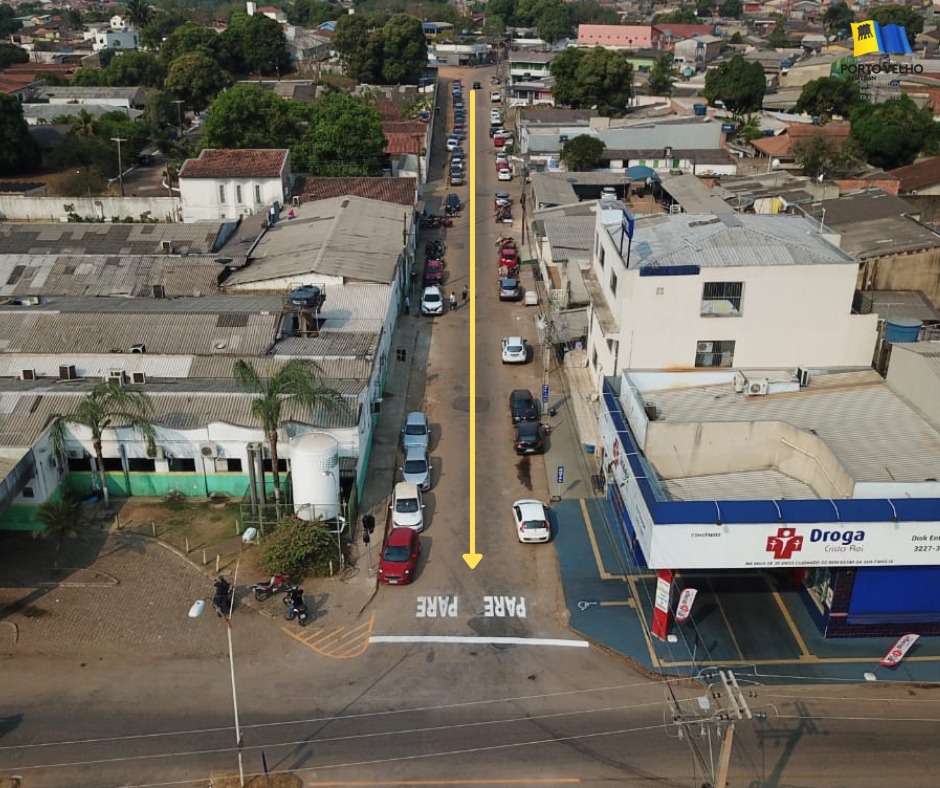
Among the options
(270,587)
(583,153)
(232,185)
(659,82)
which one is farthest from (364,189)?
(659,82)

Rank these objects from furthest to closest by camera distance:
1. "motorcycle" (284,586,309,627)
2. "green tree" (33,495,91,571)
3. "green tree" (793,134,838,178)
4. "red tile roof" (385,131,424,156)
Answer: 1. "red tile roof" (385,131,424,156)
2. "green tree" (793,134,838,178)
3. "green tree" (33,495,91,571)
4. "motorcycle" (284,586,309,627)

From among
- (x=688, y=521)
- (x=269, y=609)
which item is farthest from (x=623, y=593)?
(x=269, y=609)

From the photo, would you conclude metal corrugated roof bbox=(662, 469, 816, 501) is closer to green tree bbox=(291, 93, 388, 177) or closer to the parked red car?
the parked red car

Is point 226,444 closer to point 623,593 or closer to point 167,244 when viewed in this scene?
point 623,593

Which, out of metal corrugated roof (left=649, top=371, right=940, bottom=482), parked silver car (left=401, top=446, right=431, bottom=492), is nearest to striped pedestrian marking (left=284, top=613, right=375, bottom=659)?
parked silver car (left=401, top=446, right=431, bottom=492)

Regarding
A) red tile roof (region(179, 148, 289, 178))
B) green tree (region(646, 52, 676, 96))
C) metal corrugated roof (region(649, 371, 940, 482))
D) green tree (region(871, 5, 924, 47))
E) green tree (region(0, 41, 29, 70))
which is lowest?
metal corrugated roof (region(649, 371, 940, 482))

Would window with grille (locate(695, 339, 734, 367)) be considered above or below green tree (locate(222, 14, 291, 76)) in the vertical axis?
below

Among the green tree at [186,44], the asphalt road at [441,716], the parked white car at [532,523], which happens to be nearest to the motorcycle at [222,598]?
the asphalt road at [441,716]
